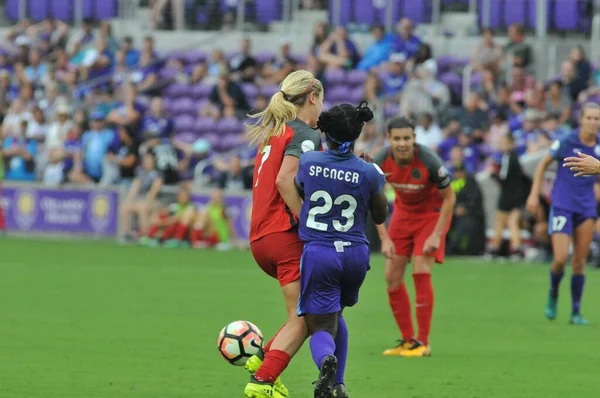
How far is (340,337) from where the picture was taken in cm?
780

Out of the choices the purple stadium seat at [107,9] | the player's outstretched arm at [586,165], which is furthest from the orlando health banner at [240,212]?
the player's outstretched arm at [586,165]

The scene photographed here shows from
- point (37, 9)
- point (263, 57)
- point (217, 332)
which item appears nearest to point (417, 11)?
point (263, 57)

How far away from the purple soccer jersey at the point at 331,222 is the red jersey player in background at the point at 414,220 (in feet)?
9.77

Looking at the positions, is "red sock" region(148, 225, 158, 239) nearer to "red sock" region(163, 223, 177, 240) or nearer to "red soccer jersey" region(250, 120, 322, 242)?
"red sock" region(163, 223, 177, 240)

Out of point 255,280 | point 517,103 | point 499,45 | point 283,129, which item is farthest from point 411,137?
point 499,45

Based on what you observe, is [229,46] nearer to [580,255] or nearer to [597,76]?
[597,76]

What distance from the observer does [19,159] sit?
1122 inches

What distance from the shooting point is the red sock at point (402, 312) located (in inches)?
421

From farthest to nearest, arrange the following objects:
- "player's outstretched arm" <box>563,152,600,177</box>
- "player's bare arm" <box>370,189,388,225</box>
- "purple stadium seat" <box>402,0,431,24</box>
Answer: "purple stadium seat" <box>402,0,431,24</box> → "player's outstretched arm" <box>563,152,600,177</box> → "player's bare arm" <box>370,189,388,225</box>

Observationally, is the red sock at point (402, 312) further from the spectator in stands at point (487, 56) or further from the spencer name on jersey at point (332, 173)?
the spectator in stands at point (487, 56)

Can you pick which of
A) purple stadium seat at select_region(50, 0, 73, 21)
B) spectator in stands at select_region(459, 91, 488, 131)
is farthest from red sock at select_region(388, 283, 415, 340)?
purple stadium seat at select_region(50, 0, 73, 21)

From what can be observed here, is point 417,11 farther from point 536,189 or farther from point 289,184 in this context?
point 289,184

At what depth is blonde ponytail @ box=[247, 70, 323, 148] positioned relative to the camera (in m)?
7.82

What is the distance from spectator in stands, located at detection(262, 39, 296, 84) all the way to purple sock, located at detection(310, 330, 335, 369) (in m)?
20.7
